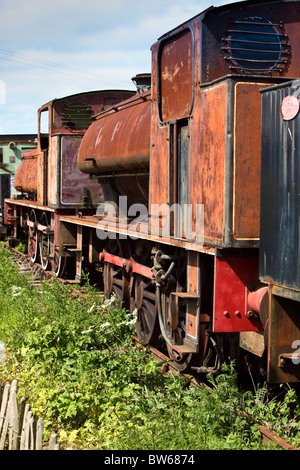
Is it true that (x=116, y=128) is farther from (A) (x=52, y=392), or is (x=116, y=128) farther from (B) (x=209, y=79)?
(A) (x=52, y=392)

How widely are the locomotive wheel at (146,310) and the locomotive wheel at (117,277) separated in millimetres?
347

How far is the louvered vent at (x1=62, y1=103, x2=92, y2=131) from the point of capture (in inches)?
471

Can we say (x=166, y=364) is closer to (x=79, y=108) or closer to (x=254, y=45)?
(x=254, y=45)

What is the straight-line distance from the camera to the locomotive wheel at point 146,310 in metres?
7.20

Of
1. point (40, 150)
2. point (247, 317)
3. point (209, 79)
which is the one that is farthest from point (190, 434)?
point (40, 150)

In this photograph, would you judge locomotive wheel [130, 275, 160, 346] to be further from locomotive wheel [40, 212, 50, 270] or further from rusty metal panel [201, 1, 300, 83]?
locomotive wheel [40, 212, 50, 270]

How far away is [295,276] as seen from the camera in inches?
157

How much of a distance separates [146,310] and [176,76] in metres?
3.13

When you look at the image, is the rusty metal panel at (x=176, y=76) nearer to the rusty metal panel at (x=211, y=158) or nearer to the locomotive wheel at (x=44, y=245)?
the rusty metal panel at (x=211, y=158)

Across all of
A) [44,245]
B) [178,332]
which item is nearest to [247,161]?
[178,332]

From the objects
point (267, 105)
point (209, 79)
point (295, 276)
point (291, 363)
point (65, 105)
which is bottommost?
point (291, 363)

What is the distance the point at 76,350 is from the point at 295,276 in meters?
2.99

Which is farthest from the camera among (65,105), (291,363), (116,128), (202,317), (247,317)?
(65,105)

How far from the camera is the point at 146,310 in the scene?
7562 mm
